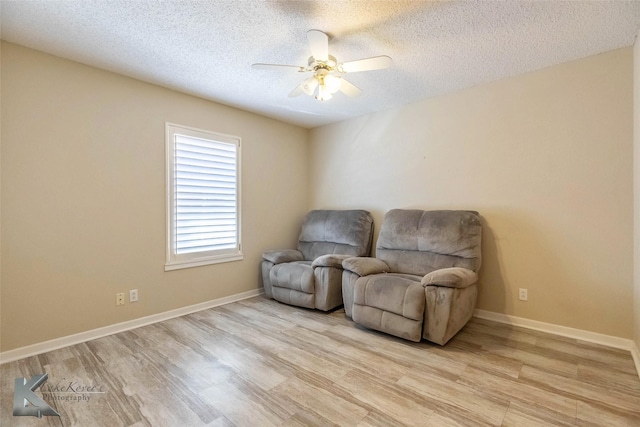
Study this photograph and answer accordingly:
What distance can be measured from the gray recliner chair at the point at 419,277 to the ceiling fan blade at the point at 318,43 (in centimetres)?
190

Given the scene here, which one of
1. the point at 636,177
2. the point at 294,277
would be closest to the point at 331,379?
the point at 294,277

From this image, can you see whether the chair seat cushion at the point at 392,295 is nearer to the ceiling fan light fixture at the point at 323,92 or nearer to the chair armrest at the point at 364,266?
the chair armrest at the point at 364,266

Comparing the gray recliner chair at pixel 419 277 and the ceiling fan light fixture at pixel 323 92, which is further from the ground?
the ceiling fan light fixture at pixel 323 92

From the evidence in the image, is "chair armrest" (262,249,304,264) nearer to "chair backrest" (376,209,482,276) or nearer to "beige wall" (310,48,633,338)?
"chair backrest" (376,209,482,276)

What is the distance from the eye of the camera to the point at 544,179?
280cm

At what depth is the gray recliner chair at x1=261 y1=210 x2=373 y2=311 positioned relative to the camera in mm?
3369

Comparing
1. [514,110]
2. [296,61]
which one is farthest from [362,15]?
[514,110]

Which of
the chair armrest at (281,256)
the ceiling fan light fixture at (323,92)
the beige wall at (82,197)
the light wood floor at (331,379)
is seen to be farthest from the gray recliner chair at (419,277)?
the beige wall at (82,197)

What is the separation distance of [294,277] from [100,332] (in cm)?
191

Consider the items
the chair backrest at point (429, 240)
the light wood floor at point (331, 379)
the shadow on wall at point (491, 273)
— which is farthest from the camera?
the shadow on wall at point (491, 273)

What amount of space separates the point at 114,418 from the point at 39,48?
111 inches

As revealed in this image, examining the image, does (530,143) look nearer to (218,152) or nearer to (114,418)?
(218,152)

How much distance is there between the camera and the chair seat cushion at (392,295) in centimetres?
249

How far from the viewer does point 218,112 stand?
3.69 metres
